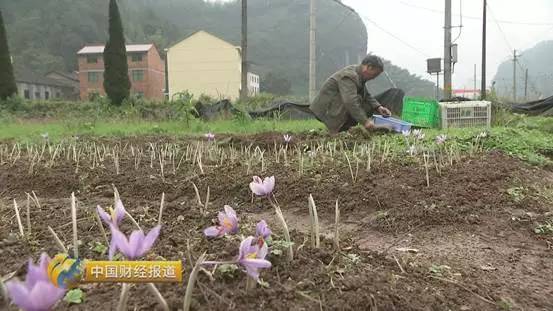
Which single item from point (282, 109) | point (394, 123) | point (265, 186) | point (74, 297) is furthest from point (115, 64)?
point (74, 297)

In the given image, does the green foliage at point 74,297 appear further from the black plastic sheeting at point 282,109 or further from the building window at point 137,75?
the building window at point 137,75

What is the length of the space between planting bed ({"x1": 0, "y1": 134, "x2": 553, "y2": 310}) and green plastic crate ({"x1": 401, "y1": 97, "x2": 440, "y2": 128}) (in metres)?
3.97

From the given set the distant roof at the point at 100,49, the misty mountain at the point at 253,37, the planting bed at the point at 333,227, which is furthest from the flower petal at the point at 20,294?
the distant roof at the point at 100,49

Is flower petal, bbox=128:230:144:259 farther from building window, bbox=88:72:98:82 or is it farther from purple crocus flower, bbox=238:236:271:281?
building window, bbox=88:72:98:82

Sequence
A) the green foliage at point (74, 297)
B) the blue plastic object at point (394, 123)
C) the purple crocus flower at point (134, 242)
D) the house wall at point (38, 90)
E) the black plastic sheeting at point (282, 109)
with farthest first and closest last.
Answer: the house wall at point (38, 90)
the black plastic sheeting at point (282, 109)
the blue plastic object at point (394, 123)
the green foliage at point (74, 297)
the purple crocus flower at point (134, 242)

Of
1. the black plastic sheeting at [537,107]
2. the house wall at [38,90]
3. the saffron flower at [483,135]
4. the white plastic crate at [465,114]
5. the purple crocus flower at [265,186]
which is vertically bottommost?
the purple crocus flower at [265,186]

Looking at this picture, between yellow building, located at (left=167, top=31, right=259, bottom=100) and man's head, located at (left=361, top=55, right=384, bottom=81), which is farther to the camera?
yellow building, located at (left=167, top=31, right=259, bottom=100)

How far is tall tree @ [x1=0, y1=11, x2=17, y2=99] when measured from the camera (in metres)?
23.8

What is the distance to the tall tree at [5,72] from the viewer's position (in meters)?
23.8

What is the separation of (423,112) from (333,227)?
6.14 metres

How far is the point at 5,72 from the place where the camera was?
23.8 meters

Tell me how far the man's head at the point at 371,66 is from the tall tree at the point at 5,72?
2334 cm

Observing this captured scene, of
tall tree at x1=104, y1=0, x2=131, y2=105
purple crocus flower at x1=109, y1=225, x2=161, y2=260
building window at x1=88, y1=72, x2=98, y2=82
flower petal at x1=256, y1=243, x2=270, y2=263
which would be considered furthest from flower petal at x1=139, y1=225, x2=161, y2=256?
building window at x1=88, y1=72, x2=98, y2=82

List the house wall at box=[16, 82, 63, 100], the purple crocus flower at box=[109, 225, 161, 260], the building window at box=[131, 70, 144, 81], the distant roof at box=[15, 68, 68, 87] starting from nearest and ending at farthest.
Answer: the purple crocus flower at box=[109, 225, 161, 260] < the house wall at box=[16, 82, 63, 100] < the distant roof at box=[15, 68, 68, 87] < the building window at box=[131, 70, 144, 81]
